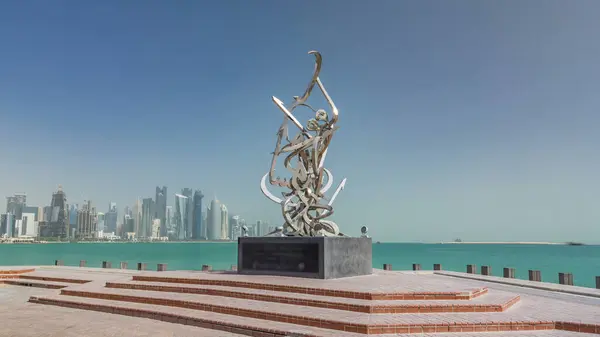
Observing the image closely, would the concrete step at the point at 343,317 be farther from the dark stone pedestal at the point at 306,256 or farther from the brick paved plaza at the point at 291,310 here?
the dark stone pedestal at the point at 306,256

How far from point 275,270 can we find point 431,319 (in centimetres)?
646

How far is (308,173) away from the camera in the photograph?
15414 mm

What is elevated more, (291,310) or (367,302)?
(367,302)

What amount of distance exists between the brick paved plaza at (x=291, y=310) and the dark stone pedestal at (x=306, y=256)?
95 centimetres

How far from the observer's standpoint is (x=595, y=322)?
858 centimetres

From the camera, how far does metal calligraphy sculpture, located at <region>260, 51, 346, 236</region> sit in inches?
595

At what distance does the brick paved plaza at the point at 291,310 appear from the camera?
8.55 m

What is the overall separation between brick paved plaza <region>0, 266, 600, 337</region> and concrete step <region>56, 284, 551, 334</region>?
2 centimetres

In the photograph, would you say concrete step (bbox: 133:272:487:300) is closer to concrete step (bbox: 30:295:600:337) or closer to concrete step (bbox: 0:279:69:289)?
concrete step (bbox: 30:295:600:337)

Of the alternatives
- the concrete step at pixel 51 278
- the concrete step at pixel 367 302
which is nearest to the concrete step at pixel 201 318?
the concrete step at pixel 367 302

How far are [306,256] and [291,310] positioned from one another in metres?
3.86

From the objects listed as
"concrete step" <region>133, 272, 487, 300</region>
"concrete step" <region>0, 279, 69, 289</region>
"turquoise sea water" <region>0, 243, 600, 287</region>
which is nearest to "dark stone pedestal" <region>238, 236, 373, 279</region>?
"concrete step" <region>133, 272, 487, 300</region>

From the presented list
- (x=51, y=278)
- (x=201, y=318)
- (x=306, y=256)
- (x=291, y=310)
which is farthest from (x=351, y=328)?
(x=51, y=278)

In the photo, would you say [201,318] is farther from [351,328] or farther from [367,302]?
[367,302]
